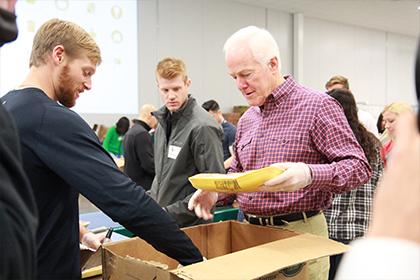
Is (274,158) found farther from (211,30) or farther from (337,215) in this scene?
(211,30)

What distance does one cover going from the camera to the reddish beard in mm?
1267

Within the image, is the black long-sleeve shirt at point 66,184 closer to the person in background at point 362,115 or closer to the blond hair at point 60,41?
the blond hair at point 60,41

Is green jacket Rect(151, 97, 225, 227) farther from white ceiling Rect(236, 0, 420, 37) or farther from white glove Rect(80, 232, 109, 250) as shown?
white ceiling Rect(236, 0, 420, 37)

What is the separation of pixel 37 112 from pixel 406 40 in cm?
1335

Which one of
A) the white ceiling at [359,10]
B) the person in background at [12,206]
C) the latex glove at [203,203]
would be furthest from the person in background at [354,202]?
the white ceiling at [359,10]

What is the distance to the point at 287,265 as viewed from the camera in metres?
1.04

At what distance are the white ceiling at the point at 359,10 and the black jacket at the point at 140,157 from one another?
5984mm

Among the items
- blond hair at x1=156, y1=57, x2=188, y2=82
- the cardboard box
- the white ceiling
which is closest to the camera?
the cardboard box

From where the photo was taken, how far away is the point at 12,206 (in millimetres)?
506

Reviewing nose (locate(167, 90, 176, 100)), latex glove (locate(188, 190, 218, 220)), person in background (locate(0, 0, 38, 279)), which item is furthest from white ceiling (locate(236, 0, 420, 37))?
person in background (locate(0, 0, 38, 279))

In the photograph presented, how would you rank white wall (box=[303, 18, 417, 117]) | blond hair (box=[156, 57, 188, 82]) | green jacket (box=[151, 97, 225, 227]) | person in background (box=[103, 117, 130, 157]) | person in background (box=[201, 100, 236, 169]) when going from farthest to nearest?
white wall (box=[303, 18, 417, 117]) → person in background (box=[103, 117, 130, 157]) → person in background (box=[201, 100, 236, 169]) → blond hair (box=[156, 57, 188, 82]) → green jacket (box=[151, 97, 225, 227])

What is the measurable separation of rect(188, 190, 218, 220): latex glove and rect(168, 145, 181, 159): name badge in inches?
27.0

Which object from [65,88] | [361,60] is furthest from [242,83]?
[361,60]


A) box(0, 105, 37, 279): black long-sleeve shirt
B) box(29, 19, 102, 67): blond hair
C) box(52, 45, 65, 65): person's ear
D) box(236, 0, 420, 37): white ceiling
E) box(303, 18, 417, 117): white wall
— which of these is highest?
box(236, 0, 420, 37): white ceiling
